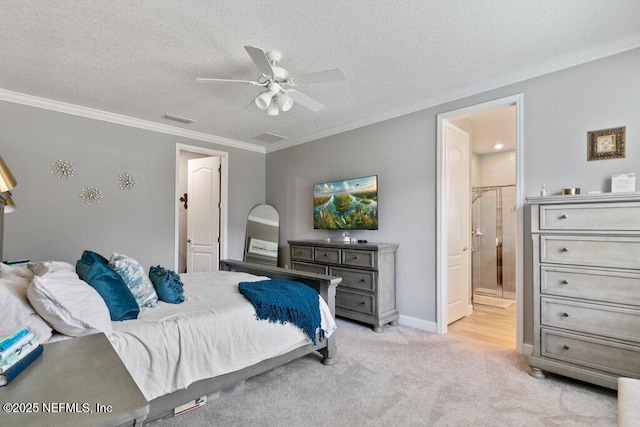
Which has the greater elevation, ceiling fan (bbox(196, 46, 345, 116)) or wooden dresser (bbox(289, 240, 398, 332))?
ceiling fan (bbox(196, 46, 345, 116))

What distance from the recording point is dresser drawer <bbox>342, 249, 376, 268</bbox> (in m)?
3.57

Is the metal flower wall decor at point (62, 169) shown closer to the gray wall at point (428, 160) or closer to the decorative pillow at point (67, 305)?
the decorative pillow at point (67, 305)

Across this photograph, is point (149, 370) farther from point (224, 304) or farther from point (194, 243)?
point (194, 243)

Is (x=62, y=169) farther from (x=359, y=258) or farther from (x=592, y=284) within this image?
(x=592, y=284)

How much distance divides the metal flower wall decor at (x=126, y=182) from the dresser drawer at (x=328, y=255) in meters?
2.57

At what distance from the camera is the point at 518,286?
9.58 feet

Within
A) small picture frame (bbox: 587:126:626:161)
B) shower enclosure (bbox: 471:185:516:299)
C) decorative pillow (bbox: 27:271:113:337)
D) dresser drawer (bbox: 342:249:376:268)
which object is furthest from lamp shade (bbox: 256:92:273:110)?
shower enclosure (bbox: 471:185:516:299)

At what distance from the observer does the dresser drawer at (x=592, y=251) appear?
6.86 ft

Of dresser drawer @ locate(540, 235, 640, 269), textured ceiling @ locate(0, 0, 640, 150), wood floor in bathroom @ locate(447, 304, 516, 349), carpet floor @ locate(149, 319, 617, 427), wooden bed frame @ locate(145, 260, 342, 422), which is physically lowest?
wood floor in bathroom @ locate(447, 304, 516, 349)

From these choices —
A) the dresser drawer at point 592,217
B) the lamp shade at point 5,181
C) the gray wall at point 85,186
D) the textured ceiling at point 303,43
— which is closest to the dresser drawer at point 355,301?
the dresser drawer at point 592,217

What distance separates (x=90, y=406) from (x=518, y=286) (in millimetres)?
3201

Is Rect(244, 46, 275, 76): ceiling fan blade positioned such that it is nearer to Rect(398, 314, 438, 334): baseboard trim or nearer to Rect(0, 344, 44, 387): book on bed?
Rect(0, 344, 44, 387): book on bed

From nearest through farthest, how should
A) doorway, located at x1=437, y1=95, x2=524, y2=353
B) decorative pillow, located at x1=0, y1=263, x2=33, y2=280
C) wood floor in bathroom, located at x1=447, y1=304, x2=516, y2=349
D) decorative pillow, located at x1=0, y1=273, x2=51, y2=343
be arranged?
decorative pillow, located at x1=0, y1=273, x2=51, y2=343 < decorative pillow, located at x1=0, y1=263, x2=33, y2=280 < doorway, located at x1=437, y1=95, x2=524, y2=353 < wood floor in bathroom, located at x1=447, y1=304, x2=516, y2=349

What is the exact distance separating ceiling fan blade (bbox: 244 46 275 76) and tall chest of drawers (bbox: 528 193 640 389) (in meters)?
2.21
